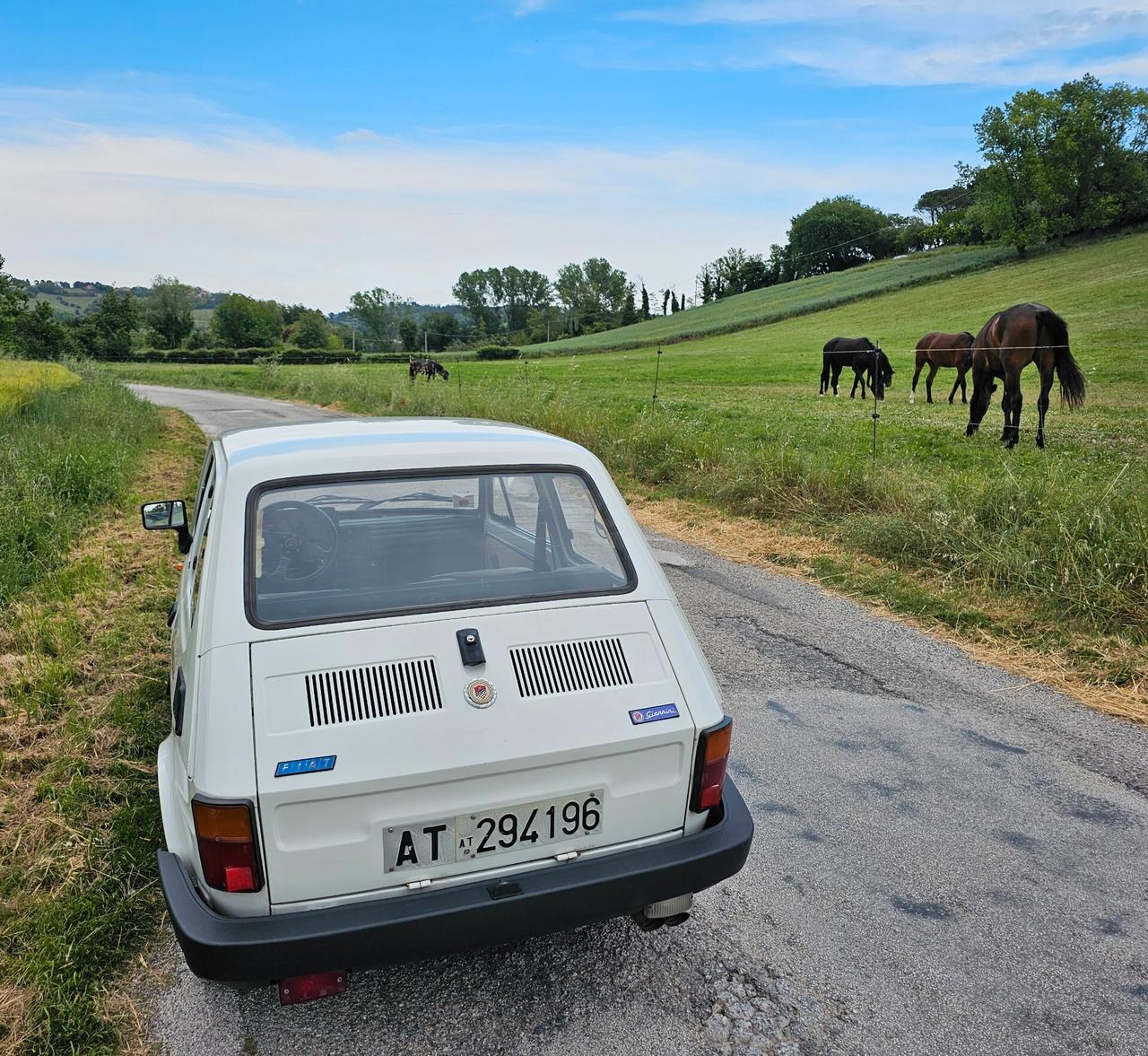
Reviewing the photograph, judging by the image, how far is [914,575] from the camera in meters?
6.83

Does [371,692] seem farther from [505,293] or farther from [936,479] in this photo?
[505,293]

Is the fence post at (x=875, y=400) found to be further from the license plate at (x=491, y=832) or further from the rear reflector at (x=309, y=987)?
the rear reflector at (x=309, y=987)

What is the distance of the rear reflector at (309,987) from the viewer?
2.08 meters

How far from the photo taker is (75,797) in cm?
348

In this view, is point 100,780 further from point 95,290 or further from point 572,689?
point 95,290

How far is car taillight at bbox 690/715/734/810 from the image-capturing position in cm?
243

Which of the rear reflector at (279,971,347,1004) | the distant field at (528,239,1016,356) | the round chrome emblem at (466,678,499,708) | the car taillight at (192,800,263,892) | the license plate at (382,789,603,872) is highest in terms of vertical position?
the distant field at (528,239,1016,356)

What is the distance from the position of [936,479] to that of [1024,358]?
18.4ft

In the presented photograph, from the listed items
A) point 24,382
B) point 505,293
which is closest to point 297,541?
point 24,382

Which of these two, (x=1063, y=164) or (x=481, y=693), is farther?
(x=1063, y=164)

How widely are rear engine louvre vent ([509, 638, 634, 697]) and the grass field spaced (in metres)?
3.77

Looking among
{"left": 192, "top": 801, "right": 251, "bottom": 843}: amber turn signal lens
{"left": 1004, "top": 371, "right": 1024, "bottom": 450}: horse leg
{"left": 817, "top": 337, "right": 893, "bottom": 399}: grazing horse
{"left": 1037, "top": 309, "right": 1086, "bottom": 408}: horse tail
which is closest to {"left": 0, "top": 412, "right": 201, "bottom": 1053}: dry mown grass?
{"left": 192, "top": 801, "right": 251, "bottom": 843}: amber turn signal lens

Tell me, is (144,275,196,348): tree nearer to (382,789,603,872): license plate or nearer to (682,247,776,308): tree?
(682,247,776,308): tree

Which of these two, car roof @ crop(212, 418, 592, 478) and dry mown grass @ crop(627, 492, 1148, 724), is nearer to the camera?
car roof @ crop(212, 418, 592, 478)
